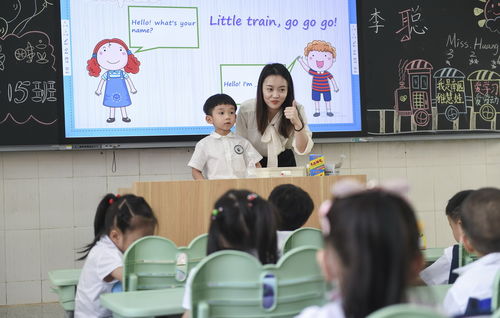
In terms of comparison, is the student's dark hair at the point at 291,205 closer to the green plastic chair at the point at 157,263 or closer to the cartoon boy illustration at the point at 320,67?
the green plastic chair at the point at 157,263

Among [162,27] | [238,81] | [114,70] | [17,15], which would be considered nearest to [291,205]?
[238,81]

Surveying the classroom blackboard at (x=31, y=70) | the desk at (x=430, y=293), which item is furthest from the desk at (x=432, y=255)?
the classroom blackboard at (x=31, y=70)

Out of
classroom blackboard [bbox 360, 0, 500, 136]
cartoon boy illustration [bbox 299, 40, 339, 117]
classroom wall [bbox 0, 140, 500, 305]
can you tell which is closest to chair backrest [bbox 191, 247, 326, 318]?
classroom wall [bbox 0, 140, 500, 305]

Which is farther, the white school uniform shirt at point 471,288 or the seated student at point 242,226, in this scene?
the seated student at point 242,226

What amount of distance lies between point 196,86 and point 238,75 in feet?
1.16

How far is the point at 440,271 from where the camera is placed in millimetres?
2867

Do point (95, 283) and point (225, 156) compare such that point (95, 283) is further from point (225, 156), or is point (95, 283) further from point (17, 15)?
point (17, 15)

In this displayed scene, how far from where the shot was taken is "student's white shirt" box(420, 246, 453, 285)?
283cm

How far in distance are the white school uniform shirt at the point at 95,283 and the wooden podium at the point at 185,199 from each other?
828 millimetres

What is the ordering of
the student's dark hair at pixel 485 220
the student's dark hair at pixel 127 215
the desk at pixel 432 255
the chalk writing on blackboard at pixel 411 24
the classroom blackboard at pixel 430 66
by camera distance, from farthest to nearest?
the chalk writing on blackboard at pixel 411 24, the classroom blackboard at pixel 430 66, the desk at pixel 432 255, the student's dark hair at pixel 127 215, the student's dark hair at pixel 485 220

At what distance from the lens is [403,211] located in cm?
118

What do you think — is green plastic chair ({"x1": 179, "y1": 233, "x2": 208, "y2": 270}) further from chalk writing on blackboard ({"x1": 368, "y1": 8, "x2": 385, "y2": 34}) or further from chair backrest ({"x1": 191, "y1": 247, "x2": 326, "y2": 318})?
chalk writing on blackboard ({"x1": 368, "y1": 8, "x2": 385, "y2": 34})

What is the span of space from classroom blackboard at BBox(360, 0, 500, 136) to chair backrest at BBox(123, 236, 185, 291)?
326 cm

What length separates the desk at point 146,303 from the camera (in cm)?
197
